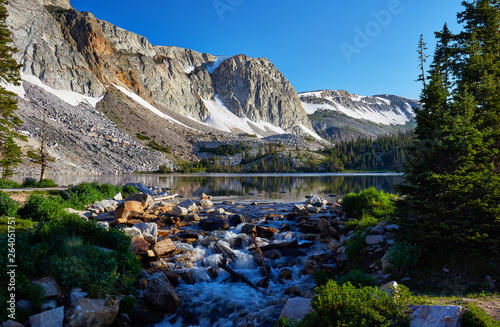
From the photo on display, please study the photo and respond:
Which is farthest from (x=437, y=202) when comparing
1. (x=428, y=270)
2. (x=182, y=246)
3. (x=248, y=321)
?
(x=182, y=246)

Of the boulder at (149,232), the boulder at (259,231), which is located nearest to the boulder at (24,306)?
the boulder at (149,232)

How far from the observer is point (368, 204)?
851 inches

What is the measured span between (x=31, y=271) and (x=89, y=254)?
1.78 metres

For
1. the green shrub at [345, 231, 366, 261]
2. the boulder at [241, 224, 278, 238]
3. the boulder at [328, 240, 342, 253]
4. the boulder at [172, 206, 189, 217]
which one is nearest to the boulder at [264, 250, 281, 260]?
the boulder at [328, 240, 342, 253]

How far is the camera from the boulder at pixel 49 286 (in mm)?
8969

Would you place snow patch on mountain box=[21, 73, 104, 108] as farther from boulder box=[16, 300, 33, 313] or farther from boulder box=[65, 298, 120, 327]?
boulder box=[65, 298, 120, 327]

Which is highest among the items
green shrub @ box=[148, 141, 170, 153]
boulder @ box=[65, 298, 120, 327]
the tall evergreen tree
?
green shrub @ box=[148, 141, 170, 153]

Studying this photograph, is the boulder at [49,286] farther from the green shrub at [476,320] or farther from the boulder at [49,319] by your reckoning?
the green shrub at [476,320]

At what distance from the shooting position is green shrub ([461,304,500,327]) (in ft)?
19.6

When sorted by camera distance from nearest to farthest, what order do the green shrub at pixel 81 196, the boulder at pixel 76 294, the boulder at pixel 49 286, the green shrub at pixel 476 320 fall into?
the green shrub at pixel 476 320 < the boulder at pixel 76 294 < the boulder at pixel 49 286 < the green shrub at pixel 81 196

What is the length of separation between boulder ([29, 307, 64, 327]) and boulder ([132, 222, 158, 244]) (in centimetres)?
710

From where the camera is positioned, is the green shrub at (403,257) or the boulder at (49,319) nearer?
the boulder at (49,319)

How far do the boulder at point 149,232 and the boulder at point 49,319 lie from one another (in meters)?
7.10

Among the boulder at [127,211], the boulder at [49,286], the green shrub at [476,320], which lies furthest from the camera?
the boulder at [127,211]
